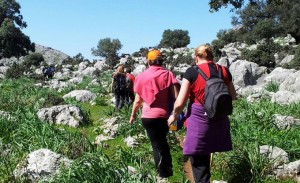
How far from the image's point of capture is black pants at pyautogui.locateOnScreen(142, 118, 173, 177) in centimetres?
675

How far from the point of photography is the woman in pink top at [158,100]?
673cm

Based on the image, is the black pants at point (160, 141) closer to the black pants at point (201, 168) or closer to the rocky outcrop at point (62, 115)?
the black pants at point (201, 168)

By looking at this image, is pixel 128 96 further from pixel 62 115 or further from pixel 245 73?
pixel 245 73

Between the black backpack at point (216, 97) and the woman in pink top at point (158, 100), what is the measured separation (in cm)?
147

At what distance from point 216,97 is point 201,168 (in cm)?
95

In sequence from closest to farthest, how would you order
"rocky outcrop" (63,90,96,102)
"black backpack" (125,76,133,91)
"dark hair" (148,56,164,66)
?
1. "dark hair" (148,56,164,66)
2. "black backpack" (125,76,133,91)
3. "rocky outcrop" (63,90,96,102)

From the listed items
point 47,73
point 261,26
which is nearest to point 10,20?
point 47,73

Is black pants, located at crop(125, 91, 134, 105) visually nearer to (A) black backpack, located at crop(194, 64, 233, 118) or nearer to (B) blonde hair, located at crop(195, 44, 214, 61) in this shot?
(B) blonde hair, located at crop(195, 44, 214, 61)

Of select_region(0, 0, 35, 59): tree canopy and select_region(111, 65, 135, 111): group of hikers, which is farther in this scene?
select_region(0, 0, 35, 59): tree canopy

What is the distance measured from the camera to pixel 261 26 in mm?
53719

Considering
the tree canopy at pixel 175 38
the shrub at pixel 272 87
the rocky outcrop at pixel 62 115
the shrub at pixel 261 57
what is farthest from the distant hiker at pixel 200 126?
the tree canopy at pixel 175 38

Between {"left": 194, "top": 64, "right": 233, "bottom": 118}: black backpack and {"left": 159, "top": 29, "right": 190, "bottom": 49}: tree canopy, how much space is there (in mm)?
77270

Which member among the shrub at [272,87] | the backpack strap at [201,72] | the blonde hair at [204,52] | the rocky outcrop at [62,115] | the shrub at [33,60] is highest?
the shrub at [33,60]

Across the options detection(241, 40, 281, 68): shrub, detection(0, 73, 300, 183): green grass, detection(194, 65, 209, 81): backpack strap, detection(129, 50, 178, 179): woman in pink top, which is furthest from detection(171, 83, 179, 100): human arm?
detection(241, 40, 281, 68): shrub
